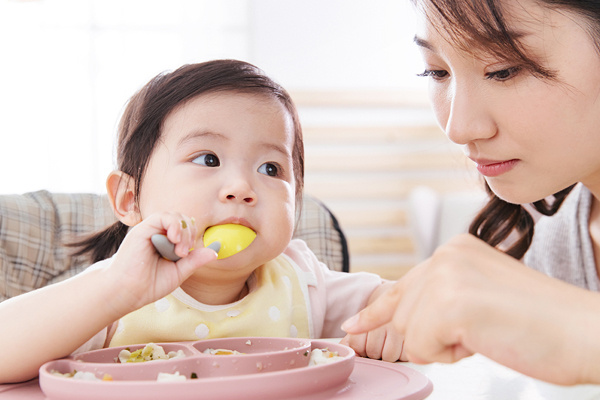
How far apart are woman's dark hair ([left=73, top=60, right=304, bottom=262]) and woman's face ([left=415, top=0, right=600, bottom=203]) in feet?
1.09

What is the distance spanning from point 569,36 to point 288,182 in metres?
0.52

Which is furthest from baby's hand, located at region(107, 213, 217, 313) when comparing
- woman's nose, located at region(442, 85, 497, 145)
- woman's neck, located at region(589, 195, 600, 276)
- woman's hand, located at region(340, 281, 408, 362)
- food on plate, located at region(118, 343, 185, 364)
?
woman's neck, located at region(589, 195, 600, 276)

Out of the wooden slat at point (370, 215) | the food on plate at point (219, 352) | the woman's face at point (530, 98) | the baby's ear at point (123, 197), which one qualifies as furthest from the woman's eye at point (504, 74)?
the wooden slat at point (370, 215)

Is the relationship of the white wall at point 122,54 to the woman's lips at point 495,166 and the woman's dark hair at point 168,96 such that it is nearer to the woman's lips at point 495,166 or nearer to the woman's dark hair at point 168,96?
the woman's dark hair at point 168,96

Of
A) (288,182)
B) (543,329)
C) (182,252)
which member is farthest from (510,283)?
(288,182)

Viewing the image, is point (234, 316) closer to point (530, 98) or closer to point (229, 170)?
point (229, 170)

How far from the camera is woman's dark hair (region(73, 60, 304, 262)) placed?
1.14 metres

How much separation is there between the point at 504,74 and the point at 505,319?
46 centimetres

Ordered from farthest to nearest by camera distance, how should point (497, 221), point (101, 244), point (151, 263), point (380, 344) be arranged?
point (497, 221)
point (101, 244)
point (380, 344)
point (151, 263)

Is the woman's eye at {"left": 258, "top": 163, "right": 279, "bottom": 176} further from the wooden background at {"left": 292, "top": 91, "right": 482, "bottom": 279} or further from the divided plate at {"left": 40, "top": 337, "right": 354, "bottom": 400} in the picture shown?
the wooden background at {"left": 292, "top": 91, "right": 482, "bottom": 279}

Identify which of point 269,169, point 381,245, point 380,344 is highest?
point 269,169

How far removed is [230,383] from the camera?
584mm

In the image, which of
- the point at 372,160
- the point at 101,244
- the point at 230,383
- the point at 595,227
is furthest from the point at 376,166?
the point at 230,383

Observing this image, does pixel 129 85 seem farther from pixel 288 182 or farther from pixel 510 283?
pixel 510 283
